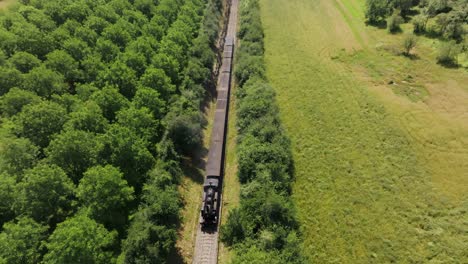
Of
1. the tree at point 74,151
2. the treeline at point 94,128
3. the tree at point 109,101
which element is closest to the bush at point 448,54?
the treeline at point 94,128

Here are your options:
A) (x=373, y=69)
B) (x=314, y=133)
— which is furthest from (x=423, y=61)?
(x=314, y=133)

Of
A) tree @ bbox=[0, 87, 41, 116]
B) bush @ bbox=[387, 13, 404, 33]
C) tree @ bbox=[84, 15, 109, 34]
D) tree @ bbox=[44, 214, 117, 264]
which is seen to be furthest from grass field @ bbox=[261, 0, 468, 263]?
tree @ bbox=[0, 87, 41, 116]

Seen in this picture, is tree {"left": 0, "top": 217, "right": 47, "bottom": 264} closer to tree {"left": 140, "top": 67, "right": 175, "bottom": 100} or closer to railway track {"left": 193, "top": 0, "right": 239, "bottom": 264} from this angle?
railway track {"left": 193, "top": 0, "right": 239, "bottom": 264}

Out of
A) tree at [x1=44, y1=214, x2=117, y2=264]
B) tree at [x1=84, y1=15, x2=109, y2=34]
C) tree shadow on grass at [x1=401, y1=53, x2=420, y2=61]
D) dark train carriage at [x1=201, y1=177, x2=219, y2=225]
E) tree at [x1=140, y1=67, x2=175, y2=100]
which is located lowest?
dark train carriage at [x1=201, y1=177, x2=219, y2=225]

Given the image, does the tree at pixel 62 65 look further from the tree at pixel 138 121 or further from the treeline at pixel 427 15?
the treeline at pixel 427 15

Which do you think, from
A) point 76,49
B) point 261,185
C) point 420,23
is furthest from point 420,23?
point 76,49
